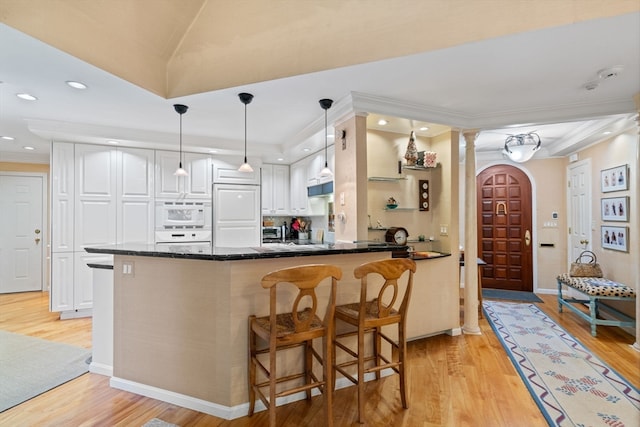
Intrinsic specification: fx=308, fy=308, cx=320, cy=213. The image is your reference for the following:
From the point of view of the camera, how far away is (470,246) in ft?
11.8

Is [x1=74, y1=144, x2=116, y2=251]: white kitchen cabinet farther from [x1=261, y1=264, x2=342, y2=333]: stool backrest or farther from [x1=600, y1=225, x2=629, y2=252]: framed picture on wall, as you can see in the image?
[x1=600, y1=225, x2=629, y2=252]: framed picture on wall

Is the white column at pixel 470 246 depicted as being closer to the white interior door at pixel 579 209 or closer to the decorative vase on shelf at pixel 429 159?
the decorative vase on shelf at pixel 429 159

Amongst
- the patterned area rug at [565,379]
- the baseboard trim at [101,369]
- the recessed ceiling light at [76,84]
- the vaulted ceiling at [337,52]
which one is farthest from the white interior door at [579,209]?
the recessed ceiling light at [76,84]

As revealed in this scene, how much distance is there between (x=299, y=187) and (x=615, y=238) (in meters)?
4.33

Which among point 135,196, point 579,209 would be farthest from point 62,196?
point 579,209

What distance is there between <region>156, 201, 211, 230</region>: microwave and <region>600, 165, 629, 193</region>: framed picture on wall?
17.9 ft

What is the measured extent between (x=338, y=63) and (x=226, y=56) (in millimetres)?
952

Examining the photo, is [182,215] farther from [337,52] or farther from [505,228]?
[505,228]

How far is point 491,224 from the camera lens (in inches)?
221

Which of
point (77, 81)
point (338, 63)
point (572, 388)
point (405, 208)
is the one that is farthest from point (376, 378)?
point (77, 81)

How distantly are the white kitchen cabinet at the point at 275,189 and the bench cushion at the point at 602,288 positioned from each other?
4225 millimetres

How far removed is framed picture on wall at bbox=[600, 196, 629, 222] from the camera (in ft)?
12.0

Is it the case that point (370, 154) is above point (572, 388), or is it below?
above

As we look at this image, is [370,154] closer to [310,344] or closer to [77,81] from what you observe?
[310,344]
